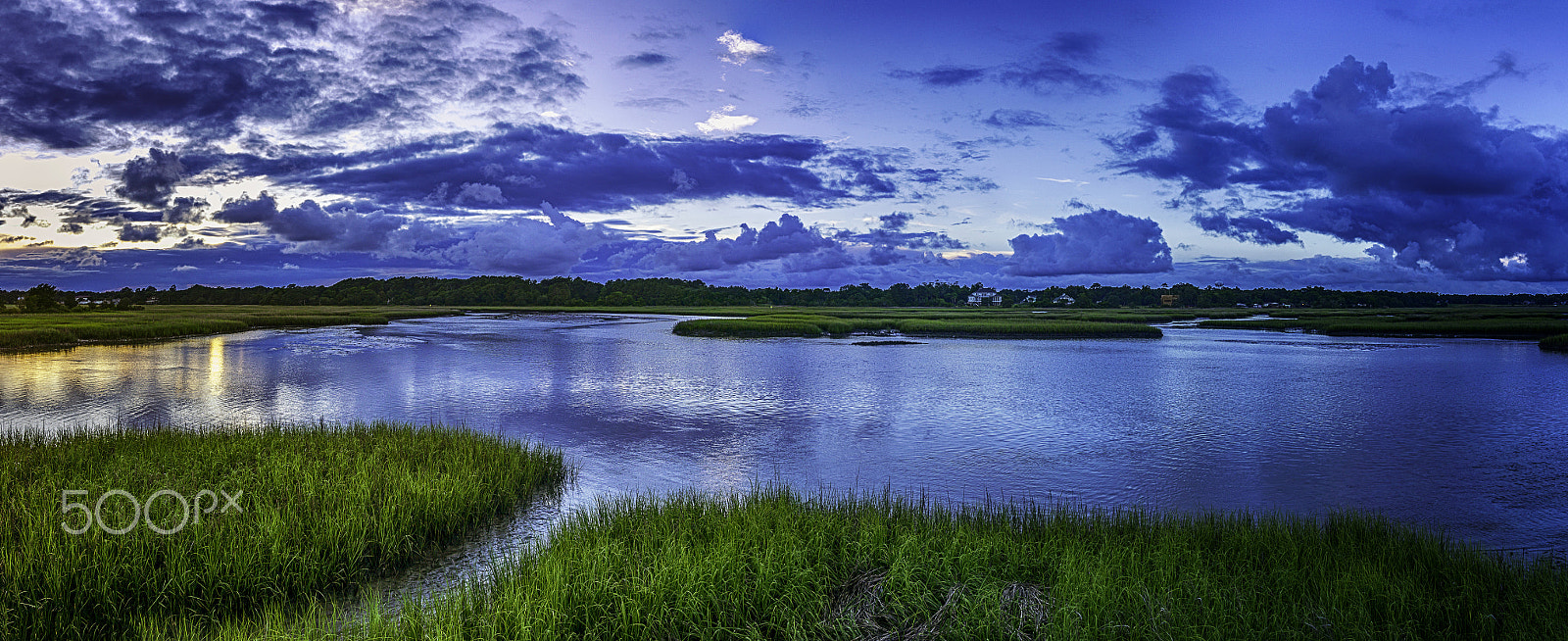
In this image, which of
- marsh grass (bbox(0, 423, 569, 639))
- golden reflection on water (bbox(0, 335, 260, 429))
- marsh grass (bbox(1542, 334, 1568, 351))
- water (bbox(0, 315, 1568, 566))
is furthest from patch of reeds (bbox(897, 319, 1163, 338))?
marsh grass (bbox(0, 423, 569, 639))

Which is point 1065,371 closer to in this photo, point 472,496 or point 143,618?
point 472,496

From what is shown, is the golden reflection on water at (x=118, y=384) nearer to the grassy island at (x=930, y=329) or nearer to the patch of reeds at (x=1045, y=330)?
the grassy island at (x=930, y=329)

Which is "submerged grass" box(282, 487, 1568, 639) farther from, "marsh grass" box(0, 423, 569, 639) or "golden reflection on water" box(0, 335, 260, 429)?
"golden reflection on water" box(0, 335, 260, 429)

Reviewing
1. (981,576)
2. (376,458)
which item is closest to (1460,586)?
(981,576)

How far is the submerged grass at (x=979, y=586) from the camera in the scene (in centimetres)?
693

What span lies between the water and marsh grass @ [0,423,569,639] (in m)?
1.61

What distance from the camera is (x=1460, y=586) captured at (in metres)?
7.96

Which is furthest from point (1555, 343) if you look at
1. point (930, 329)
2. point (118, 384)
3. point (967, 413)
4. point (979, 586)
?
point (118, 384)

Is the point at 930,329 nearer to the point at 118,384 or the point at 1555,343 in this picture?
the point at 1555,343

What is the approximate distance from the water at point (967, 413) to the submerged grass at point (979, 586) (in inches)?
146

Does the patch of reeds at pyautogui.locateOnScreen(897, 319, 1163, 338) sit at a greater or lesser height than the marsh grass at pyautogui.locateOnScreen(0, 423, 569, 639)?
greater

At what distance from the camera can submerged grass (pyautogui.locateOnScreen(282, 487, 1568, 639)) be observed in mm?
6926

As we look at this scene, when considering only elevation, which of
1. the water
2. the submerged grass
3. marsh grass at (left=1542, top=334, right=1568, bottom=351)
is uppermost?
marsh grass at (left=1542, top=334, right=1568, bottom=351)

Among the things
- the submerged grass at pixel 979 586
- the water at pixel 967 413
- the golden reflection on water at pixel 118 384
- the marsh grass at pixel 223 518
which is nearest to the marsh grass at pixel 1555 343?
the water at pixel 967 413
